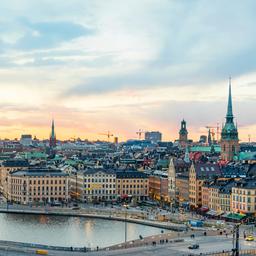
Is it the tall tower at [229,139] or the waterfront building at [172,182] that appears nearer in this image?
the waterfront building at [172,182]

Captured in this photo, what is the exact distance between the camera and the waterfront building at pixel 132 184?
13300cm

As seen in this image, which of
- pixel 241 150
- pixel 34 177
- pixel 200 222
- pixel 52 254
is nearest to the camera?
pixel 52 254

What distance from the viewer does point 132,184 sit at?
5261 inches

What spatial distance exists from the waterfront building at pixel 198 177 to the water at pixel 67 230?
1743 centimetres

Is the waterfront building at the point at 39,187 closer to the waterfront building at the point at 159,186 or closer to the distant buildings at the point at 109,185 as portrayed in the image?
the distant buildings at the point at 109,185

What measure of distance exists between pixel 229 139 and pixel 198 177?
2109 inches

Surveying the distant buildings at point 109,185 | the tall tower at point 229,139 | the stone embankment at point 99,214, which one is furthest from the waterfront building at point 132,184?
the tall tower at point 229,139

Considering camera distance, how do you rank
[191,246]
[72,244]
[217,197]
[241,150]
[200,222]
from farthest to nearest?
[241,150], [217,197], [200,222], [72,244], [191,246]

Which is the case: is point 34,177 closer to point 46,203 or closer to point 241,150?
point 46,203

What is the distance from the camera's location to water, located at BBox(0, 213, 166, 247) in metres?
86.1

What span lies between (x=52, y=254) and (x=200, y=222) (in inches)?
1149

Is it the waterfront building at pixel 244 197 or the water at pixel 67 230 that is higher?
the waterfront building at pixel 244 197

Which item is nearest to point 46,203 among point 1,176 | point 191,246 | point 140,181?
point 140,181

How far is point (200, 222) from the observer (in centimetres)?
9331
